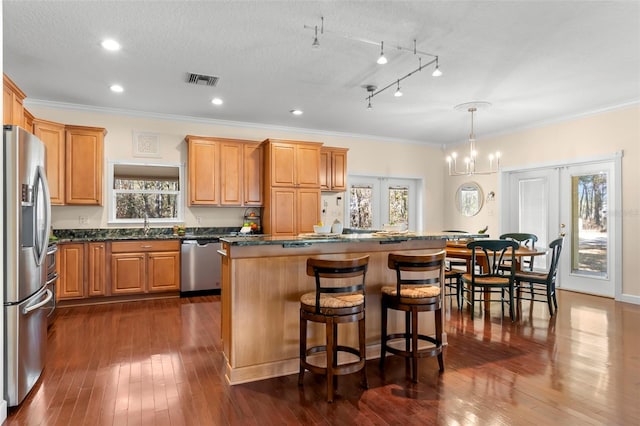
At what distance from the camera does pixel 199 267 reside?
5.64m

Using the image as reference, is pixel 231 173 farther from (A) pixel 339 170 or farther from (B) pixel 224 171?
(A) pixel 339 170

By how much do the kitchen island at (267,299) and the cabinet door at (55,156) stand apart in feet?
11.5

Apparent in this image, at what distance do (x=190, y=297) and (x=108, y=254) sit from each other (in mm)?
1289

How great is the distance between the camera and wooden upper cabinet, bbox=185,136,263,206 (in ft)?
19.3

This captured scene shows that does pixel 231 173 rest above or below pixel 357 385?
above

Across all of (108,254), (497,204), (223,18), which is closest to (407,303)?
(223,18)

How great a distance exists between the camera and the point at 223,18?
10.00 feet

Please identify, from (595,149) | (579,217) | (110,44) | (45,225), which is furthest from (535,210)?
(45,225)

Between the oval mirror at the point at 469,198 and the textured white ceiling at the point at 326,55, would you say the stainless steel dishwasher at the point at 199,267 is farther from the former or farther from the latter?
the oval mirror at the point at 469,198

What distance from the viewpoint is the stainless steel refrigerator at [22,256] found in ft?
7.75

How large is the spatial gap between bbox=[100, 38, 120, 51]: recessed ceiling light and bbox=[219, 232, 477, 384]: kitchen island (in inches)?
85.9

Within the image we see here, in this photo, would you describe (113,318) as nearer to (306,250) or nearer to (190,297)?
(190,297)

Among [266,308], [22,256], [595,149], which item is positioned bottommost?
[266,308]

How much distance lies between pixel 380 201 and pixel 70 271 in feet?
18.1
